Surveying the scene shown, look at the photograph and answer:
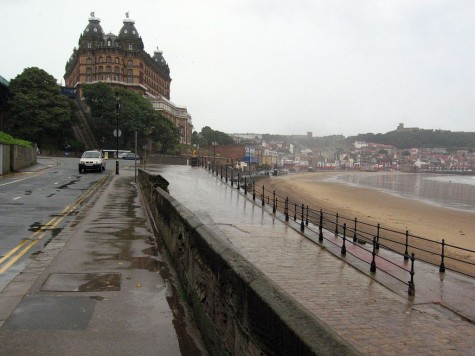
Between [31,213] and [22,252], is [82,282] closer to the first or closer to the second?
[22,252]

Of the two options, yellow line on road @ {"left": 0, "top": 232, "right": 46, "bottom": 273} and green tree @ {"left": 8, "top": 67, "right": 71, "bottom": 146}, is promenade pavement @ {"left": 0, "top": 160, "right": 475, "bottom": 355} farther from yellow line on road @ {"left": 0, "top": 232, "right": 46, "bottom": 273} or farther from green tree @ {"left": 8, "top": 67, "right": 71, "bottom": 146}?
green tree @ {"left": 8, "top": 67, "right": 71, "bottom": 146}

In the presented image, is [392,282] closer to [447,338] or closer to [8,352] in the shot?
[447,338]

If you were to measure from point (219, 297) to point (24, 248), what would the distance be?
7.83m

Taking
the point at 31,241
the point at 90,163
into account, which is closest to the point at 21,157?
the point at 90,163

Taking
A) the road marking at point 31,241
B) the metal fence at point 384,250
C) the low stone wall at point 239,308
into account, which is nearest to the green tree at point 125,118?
the metal fence at point 384,250

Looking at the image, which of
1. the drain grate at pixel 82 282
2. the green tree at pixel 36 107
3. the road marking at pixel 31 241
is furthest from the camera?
→ the green tree at pixel 36 107

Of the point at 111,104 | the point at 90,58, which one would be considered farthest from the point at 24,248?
the point at 90,58

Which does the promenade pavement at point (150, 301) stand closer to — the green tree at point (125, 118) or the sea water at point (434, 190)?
the sea water at point (434, 190)

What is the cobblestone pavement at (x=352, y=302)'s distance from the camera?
7.08m

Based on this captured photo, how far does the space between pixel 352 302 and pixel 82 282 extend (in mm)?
5336

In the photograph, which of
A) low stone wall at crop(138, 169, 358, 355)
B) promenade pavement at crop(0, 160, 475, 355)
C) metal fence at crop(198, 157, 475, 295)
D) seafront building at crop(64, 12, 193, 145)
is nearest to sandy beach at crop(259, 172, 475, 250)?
metal fence at crop(198, 157, 475, 295)

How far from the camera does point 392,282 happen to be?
35.7 ft

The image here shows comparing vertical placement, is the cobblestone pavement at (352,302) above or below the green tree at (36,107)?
below

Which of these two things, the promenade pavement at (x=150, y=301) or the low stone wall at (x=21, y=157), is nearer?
the promenade pavement at (x=150, y=301)
